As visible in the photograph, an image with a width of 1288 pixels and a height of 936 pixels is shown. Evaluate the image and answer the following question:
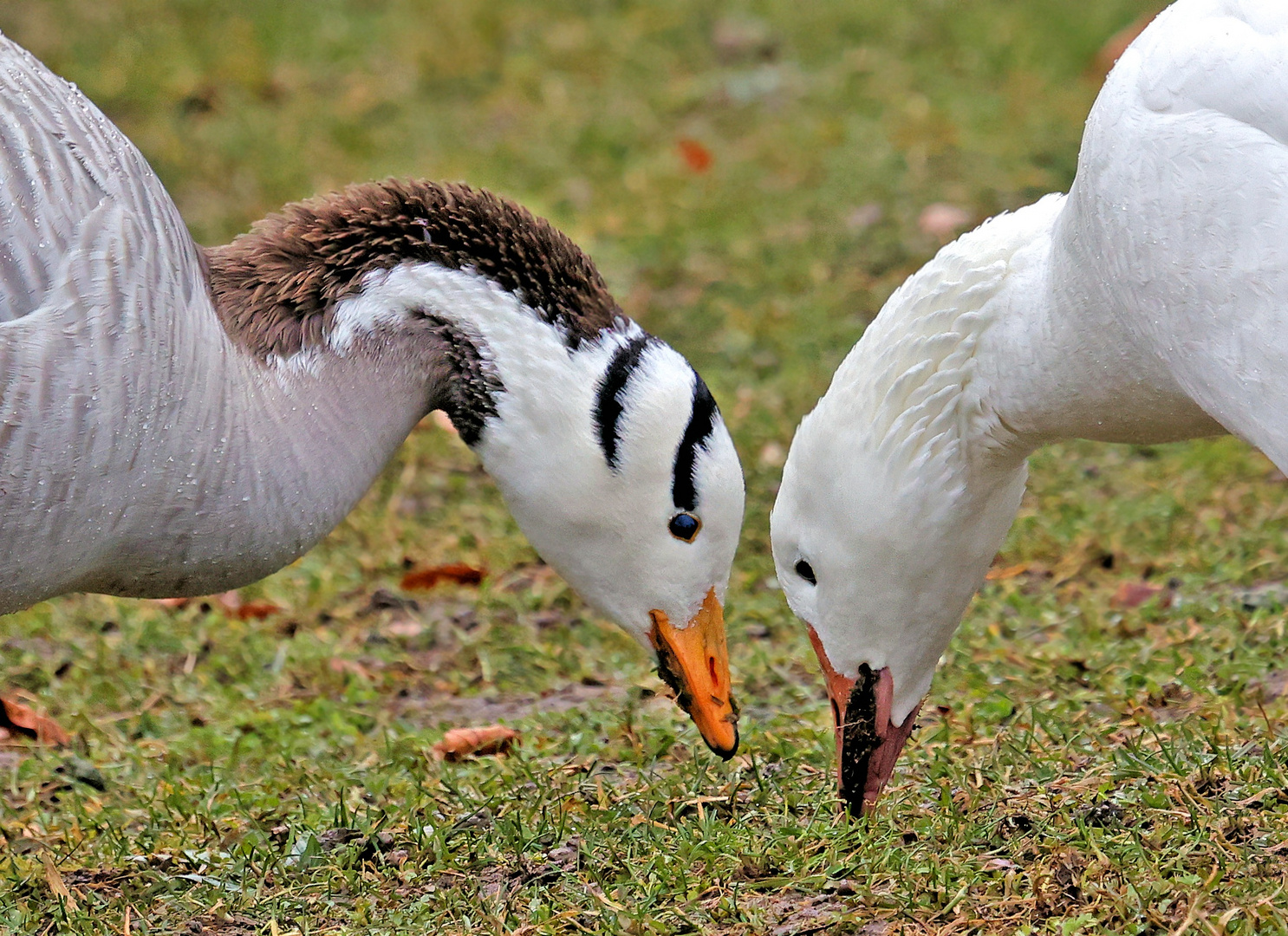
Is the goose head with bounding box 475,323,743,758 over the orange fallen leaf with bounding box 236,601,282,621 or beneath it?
over

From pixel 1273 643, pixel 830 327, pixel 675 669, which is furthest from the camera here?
pixel 830 327

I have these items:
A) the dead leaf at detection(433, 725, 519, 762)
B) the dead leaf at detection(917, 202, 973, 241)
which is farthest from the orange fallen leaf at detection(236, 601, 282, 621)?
the dead leaf at detection(917, 202, 973, 241)

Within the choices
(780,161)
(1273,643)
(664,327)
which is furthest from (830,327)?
(1273,643)

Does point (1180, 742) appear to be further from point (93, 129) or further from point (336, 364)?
point (93, 129)

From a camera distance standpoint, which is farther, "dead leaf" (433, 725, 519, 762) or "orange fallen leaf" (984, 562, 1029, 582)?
"orange fallen leaf" (984, 562, 1029, 582)

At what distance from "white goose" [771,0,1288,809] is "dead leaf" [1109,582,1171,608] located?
1140 mm

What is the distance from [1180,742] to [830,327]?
3.39 meters

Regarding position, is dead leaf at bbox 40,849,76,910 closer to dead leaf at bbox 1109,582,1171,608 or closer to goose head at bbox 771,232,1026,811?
goose head at bbox 771,232,1026,811

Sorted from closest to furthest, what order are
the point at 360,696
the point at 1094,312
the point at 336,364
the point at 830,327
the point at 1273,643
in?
the point at 1094,312
the point at 336,364
the point at 1273,643
the point at 360,696
the point at 830,327

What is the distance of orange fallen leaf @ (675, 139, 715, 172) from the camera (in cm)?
834

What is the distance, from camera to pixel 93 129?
328 centimetres

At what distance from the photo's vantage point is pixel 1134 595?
4750mm

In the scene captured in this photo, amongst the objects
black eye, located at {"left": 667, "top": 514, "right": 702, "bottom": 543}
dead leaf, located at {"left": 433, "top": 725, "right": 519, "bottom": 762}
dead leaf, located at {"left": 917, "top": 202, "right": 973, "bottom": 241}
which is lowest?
dead leaf, located at {"left": 433, "top": 725, "right": 519, "bottom": 762}

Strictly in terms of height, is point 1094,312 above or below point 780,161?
above
